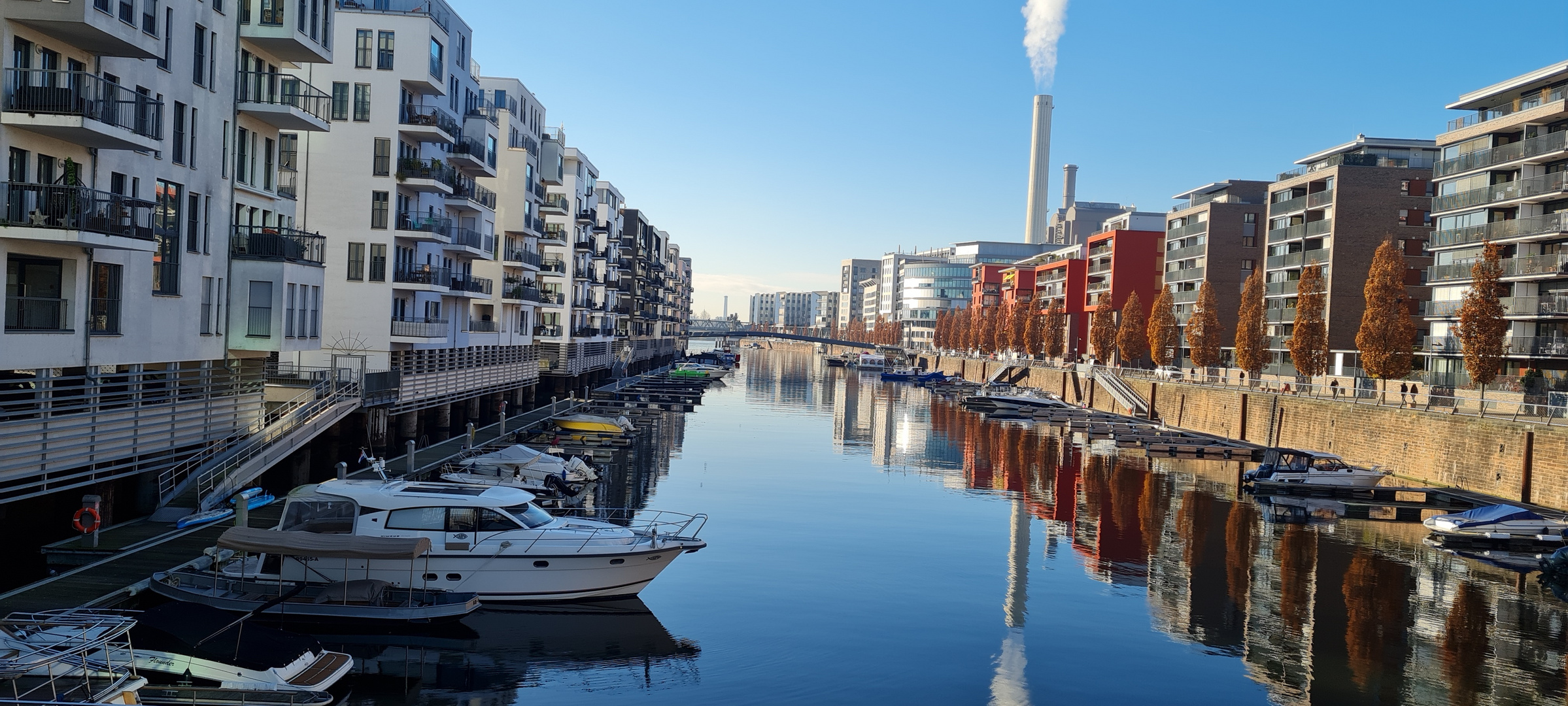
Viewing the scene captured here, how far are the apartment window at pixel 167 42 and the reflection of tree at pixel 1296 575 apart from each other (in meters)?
35.0

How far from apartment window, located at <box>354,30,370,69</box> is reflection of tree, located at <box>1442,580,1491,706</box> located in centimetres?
5193

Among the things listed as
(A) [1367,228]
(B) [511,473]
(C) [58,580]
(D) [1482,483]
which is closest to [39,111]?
(C) [58,580]

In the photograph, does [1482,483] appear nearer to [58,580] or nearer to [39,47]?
[58,580]

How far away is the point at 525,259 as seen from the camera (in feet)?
263

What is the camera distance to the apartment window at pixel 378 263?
181 feet

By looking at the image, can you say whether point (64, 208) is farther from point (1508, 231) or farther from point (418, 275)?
point (1508, 231)

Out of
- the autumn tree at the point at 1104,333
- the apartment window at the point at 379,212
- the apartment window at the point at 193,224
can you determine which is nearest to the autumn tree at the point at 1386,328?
the autumn tree at the point at 1104,333

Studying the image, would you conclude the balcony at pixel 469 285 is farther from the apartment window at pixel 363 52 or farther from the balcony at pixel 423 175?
the apartment window at pixel 363 52

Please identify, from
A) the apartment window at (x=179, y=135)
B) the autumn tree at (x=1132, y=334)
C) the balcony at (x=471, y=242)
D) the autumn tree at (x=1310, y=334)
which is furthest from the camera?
the autumn tree at (x=1132, y=334)

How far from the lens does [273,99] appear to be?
38.5 meters

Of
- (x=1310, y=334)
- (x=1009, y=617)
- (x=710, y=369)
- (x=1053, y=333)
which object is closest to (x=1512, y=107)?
(x=1310, y=334)

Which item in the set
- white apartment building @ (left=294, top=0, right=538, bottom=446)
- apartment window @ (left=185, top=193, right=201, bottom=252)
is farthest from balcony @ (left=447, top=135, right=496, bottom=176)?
apartment window @ (left=185, top=193, right=201, bottom=252)

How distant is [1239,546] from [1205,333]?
2192 inches

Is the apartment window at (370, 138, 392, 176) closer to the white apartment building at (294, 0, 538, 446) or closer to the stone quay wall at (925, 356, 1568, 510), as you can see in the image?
the white apartment building at (294, 0, 538, 446)
